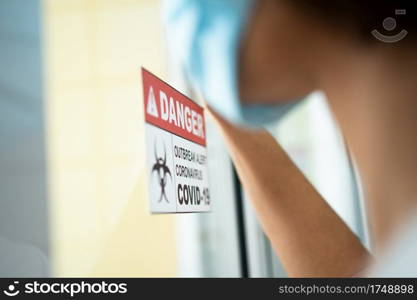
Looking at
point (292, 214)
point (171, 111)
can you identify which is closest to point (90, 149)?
point (171, 111)

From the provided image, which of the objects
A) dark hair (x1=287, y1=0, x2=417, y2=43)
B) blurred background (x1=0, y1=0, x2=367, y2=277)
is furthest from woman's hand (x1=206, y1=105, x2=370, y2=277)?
dark hair (x1=287, y1=0, x2=417, y2=43)

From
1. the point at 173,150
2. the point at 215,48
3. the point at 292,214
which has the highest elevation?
the point at 215,48

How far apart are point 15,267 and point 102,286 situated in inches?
7.2

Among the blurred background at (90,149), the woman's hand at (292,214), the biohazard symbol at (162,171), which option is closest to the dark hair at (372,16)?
the blurred background at (90,149)

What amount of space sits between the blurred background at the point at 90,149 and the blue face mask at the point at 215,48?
2.1 inches

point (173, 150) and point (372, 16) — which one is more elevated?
point (372, 16)

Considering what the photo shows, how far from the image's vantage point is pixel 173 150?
127 centimetres

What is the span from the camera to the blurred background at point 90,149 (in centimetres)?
143

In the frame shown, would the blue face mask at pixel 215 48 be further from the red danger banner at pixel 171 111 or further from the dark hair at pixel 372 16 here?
the dark hair at pixel 372 16

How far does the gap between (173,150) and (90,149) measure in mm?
276

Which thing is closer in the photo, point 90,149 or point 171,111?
point 171,111

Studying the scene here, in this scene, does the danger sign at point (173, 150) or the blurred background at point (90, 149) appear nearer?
the danger sign at point (173, 150)

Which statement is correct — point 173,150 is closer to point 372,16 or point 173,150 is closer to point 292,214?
point 292,214

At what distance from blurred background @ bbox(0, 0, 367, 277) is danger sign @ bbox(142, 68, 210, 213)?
0.11 metres
